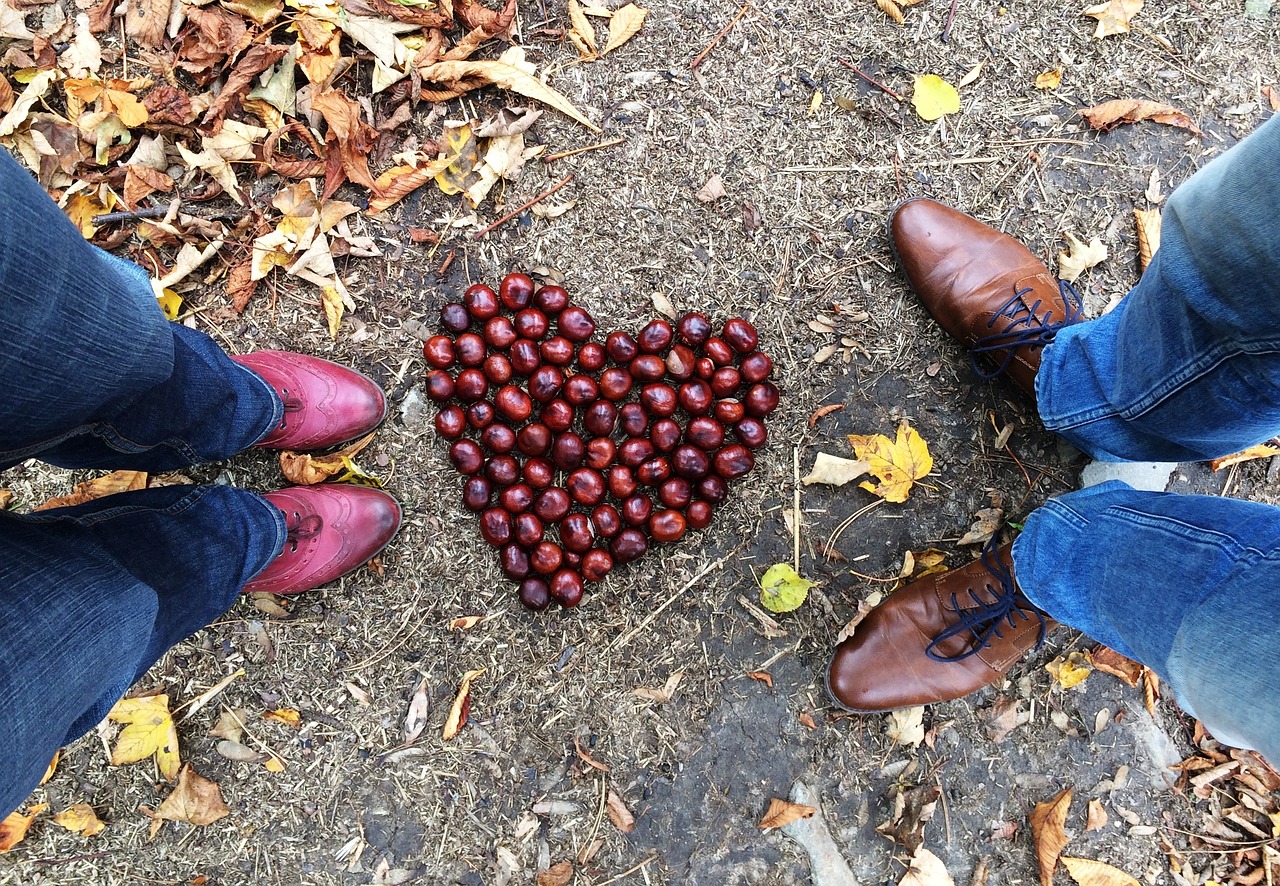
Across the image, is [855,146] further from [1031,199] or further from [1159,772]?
[1159,772]

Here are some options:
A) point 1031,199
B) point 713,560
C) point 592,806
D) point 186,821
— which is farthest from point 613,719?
point 1031,199

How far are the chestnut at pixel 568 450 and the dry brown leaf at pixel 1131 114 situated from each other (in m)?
2.35

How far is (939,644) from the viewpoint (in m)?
2.60

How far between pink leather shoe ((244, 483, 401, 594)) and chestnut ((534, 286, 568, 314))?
90cm

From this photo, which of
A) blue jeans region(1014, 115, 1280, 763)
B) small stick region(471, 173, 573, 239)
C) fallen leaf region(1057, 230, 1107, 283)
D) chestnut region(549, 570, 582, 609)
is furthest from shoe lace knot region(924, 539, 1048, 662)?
small stick region(471, 173, 573, 239)

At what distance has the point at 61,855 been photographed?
2723 mm

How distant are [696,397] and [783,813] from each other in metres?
1.53

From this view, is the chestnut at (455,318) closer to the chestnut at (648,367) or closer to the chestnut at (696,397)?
the chestnut at (648,367)

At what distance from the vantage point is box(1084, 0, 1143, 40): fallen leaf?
2.89 m

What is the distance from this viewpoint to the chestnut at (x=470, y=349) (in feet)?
8.68

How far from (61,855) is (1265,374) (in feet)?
13.4

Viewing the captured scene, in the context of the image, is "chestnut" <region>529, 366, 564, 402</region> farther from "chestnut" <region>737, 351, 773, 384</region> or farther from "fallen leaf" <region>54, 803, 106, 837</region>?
"fallen leaf" <region>54, 803, 106, 837</region>

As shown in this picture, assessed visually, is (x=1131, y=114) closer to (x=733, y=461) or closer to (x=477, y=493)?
(x=733, y=461)

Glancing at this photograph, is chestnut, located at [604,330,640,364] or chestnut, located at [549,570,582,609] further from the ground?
chestnut, located at [604,330,640,364]
